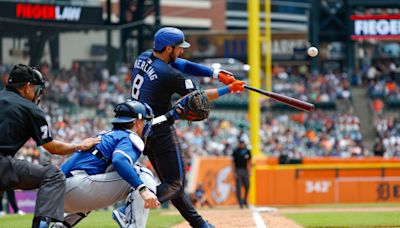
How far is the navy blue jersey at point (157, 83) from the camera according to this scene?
340 inches

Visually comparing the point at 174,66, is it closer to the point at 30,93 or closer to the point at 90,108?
the point at 30,93

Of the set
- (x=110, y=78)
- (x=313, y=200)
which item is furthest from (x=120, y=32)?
(x=313, y=200)

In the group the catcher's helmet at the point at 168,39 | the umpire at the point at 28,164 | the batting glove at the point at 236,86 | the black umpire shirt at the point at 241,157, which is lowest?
the black umpire shirt at the point at 241,157

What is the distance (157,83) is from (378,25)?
75.7 ft

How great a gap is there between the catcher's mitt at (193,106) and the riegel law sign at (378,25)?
22.7 metres

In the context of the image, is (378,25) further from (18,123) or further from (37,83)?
(18,123)

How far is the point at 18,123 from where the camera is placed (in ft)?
24.0

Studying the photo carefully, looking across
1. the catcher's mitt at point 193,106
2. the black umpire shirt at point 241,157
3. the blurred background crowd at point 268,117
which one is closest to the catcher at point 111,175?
the catcher's mitt at point 193,106

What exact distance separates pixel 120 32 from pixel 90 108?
5.59 metres

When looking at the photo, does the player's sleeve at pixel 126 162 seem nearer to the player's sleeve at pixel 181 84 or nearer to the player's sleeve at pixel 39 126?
the player's sleeve at pixel 39 126

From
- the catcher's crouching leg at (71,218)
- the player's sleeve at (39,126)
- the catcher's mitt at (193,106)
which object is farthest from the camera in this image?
the catcher's mitt at (193,106)

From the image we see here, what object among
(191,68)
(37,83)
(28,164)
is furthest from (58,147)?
(191,68)

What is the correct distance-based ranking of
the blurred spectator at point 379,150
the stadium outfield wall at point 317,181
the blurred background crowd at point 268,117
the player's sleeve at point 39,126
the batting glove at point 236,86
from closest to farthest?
the player's sleeve at point 39,126 → the batting glove at point 236,86 → the stadium outfield wall at point 317,181 → the blurred background crowd at point 268,117 → the blurred spectator at point 379,150

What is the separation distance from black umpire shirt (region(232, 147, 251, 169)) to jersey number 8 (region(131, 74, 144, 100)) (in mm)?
12985
